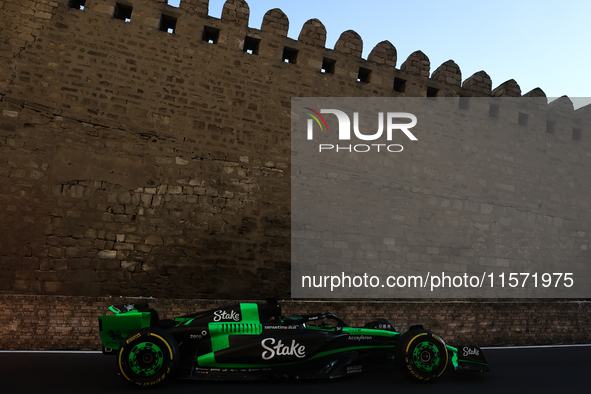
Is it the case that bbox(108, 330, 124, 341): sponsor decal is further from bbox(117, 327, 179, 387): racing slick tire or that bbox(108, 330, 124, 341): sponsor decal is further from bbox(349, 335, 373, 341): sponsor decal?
bbox(349, 335, 373, 341): sponsor decal

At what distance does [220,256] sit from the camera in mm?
7398

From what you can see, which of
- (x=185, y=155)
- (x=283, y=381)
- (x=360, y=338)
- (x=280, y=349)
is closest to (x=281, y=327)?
(x=280, y=349)

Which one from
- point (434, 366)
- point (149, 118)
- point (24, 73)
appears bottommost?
point (434, 366)

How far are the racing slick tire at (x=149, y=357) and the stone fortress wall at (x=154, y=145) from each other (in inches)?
148

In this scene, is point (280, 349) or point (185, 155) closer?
point (280, 349)

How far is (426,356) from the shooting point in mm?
3705

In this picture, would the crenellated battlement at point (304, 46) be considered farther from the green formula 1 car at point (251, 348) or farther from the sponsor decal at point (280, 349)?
the sponsor decal at point (280, 349)

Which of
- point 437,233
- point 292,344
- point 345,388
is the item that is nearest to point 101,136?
point 292,344

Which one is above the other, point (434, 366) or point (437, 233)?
point (437, 233)

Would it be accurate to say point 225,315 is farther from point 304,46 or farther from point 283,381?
point 304,46

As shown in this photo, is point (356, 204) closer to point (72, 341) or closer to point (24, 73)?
point (72, 341)

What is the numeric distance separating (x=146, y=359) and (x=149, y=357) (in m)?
0.03

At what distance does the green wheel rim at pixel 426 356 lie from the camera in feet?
12.0

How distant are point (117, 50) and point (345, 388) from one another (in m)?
7.46
